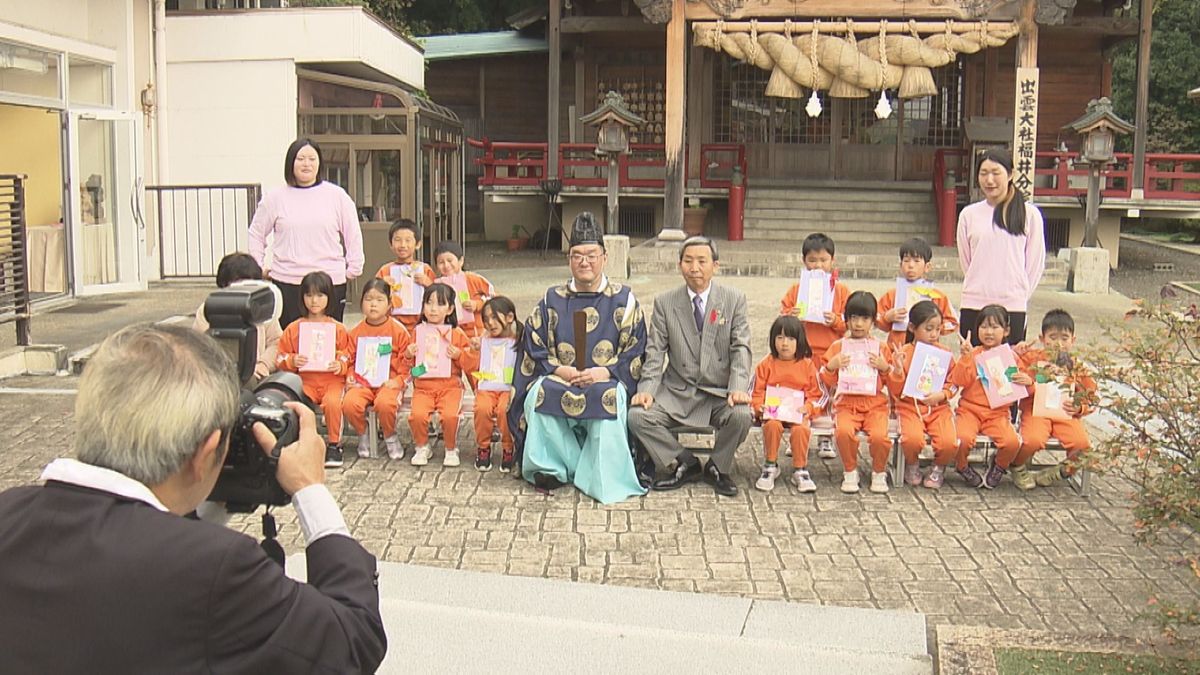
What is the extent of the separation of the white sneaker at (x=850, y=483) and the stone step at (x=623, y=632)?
1.86 m

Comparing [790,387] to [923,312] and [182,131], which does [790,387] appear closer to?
[923,312]

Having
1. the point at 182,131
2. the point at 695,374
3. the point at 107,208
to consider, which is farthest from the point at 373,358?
the point at 182,131

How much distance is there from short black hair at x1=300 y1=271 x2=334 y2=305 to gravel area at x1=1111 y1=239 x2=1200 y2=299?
1052 cm

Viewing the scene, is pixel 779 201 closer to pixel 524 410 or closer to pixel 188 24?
pixel 188 24

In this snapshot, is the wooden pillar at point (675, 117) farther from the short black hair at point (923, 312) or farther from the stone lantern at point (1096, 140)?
the short black hair at point (923, 312)

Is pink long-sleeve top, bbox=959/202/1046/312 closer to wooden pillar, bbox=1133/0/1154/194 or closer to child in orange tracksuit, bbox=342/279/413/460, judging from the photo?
child in orange tracksuit, bbox=342/279/413/460

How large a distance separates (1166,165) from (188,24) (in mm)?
22430

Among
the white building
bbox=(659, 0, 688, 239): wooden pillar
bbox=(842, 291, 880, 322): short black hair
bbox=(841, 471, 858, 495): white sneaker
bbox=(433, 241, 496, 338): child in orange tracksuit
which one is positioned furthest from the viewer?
bbox=(659, 0, 688, 239): wooden pillar

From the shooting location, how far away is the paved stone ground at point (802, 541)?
16.3 ft

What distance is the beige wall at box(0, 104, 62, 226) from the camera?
1529 cm

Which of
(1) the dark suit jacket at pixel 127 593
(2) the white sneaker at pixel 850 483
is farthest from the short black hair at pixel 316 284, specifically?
(1) the dark suit jacket at pixel 127 593

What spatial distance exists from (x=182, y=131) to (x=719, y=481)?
461 inches

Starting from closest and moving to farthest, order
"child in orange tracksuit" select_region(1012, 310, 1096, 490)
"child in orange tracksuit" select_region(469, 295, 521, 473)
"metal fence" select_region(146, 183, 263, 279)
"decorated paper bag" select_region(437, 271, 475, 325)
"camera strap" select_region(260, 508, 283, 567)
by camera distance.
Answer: "camera strap" select_region(260, 508, 283, 567)
"child in orange tracksuit" select_region(1012, 310, 1096, 490)
"child in orange tracksuit" select_region(469, 295, 521, 473)
"decorated paper bag" select_region(437, 271, 475, 325)
"metal fence" select_region(146, 183, 263, 279)

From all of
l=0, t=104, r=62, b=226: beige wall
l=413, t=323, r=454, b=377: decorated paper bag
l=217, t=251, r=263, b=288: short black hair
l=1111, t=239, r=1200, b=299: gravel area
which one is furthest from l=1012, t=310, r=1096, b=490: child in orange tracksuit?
l=0, t=104, r=62, b=226: beige wall
